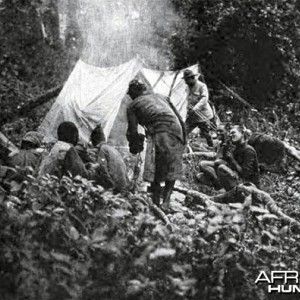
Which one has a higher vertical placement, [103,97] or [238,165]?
[103,97]

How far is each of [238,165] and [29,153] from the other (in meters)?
1.94

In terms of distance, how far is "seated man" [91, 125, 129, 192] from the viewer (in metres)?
Result: 6.82

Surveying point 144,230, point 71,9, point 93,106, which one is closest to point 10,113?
point 93,106

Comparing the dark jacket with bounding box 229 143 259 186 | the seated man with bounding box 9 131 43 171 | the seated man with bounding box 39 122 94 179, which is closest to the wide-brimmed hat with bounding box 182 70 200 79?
the dark jacket with bounding box 229 143 259 186

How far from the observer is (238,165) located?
754 cm

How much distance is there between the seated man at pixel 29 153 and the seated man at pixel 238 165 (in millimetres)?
1722

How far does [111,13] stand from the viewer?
1148cm

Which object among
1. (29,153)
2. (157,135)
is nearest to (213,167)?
(157,135)

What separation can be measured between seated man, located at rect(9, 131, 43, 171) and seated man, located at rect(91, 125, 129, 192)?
0.50 m

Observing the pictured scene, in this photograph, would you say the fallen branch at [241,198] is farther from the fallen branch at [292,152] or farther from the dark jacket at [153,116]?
the fallen branch at [292,152]

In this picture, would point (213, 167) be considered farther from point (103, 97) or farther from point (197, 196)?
point (103, 97)

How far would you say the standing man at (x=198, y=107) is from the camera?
29.5 feet

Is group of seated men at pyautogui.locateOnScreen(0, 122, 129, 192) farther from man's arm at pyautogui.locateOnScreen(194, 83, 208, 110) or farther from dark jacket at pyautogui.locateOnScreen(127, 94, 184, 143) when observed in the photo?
man's arm at pyautogui.locateOnScreen(194, 83, 208, 110)

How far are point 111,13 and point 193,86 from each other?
2425 millimetres
